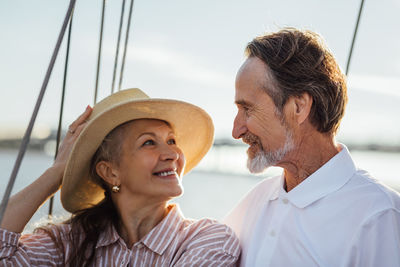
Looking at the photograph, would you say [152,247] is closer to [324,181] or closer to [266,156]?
[266,156]

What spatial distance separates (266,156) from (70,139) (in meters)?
0.85

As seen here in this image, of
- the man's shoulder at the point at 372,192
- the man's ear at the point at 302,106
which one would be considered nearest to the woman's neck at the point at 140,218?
the man's ear at the point at 302,106

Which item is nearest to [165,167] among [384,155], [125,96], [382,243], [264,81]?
[125,96]

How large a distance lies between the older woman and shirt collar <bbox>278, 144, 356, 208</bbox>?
0.32 meters

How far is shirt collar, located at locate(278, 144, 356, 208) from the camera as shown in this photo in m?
1.88

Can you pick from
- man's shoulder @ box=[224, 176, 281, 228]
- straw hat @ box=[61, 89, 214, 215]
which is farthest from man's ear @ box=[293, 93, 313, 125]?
straw hat @ box=[61, 89, 214, 215]

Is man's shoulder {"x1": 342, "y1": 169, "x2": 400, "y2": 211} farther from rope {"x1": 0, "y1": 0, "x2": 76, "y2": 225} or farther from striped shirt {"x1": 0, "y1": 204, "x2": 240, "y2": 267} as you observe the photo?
rope {"x1": 0, "y1": 0, "x2": 76, "y2": 225}

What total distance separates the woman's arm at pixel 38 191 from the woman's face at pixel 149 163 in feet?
0.77

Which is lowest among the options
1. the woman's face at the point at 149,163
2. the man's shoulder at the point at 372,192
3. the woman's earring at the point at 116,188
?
the woman's earring at the point at 116,188

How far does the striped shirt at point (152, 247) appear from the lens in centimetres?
191

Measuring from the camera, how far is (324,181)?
1915 mm

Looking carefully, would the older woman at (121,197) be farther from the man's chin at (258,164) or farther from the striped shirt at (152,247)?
the man's chin at (258,164)

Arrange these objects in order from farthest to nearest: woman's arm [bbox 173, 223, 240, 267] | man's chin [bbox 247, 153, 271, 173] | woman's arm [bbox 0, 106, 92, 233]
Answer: man's chin [bbox 247, 153, 271, 173] < woman's arm [bbox 0, 106, 92, 233] < woman's arm [bbox 173, 223, 240, 267]

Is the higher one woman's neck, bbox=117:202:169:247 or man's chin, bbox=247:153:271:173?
man's chin, bbox=247:153:271:173
